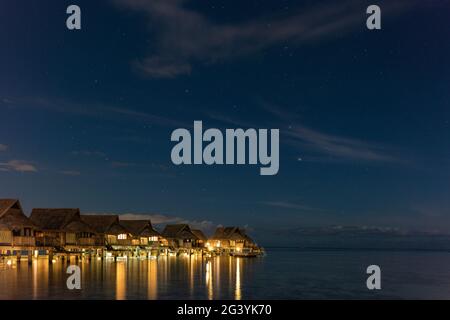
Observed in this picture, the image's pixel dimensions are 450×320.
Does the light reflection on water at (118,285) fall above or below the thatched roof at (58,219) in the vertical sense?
below

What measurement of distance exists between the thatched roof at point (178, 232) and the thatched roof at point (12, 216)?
54274 millimetres

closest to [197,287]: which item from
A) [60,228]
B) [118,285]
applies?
[118,285]

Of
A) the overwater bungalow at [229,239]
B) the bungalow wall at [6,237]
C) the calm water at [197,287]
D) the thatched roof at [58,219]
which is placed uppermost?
the thatched roof at [58,219]

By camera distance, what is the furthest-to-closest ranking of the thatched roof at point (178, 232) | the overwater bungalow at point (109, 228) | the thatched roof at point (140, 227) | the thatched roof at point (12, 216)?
the thatched roof at point (178, 232) < the thatched roof at point (140, 227) < the overwater bungalow at point (109, 228) < the thatched roof at point (12, 216)

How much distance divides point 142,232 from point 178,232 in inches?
660

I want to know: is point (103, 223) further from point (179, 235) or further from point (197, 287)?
point (197, 287)

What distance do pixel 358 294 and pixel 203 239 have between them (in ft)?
316

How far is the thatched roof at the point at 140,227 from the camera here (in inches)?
4363

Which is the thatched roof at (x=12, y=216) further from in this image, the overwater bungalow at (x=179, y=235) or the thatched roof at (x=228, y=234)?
the thatched roof at (x=228, y=234)

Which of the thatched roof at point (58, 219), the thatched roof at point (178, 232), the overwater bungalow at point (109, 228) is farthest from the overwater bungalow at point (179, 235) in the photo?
the thatched roof at point (58, 219)

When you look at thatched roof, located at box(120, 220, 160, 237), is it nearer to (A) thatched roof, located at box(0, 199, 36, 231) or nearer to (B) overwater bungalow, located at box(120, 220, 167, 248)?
(B) overwater bungalow, located at box(120, 220, 167, 248)

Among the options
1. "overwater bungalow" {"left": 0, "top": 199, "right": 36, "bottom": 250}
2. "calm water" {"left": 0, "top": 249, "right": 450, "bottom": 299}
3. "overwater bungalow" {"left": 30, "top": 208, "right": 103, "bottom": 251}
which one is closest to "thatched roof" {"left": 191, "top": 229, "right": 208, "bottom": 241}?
"overwater bungalow" {"left": 30, "top": 208, "right": 103, "bottom": 251}
